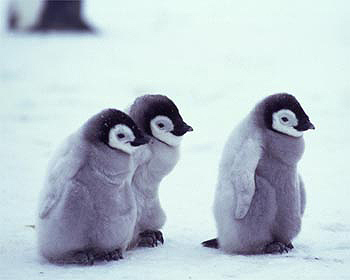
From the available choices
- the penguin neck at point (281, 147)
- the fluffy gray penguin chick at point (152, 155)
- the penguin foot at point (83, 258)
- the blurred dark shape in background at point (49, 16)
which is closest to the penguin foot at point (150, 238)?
the fluffy gray penguin chick at point (152, 155)

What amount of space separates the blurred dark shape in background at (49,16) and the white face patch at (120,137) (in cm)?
1033

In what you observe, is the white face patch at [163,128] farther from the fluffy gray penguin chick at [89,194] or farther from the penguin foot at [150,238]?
the penguin foot at [150,238]

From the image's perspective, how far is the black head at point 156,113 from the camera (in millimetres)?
4027

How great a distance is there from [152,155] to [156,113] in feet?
0.80

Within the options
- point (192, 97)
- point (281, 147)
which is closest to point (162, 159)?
point (281, 147)

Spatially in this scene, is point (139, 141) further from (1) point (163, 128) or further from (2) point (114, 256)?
(2) point (114, 256)

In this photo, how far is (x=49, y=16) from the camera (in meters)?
14.0

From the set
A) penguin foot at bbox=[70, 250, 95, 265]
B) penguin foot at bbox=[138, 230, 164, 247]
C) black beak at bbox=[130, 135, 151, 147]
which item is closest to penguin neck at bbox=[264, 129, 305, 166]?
black beak at bbox=[130, 135, 151, 147]

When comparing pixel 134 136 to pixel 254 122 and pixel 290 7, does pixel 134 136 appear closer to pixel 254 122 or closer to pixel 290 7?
pixel 254 122

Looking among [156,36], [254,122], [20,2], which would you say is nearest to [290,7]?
[156,36]

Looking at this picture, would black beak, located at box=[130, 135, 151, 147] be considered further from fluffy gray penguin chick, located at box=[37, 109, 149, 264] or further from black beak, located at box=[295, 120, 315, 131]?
black beak, located at box=[295, 120, 315, 131]

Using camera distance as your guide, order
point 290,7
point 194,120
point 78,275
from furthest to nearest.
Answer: point 290,7 → point 194,120 → point 78,275

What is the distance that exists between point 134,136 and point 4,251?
3.22ft

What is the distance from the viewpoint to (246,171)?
3.80 metres
